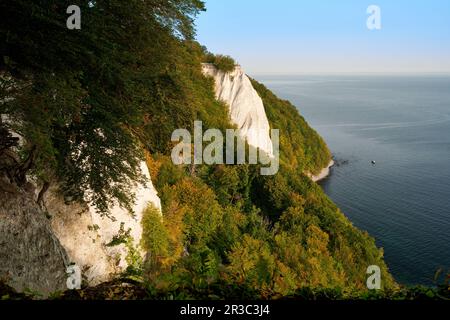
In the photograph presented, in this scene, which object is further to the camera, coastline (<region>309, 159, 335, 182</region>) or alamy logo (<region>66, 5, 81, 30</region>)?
coastline (<region>309, 159, 335, 182</region>)

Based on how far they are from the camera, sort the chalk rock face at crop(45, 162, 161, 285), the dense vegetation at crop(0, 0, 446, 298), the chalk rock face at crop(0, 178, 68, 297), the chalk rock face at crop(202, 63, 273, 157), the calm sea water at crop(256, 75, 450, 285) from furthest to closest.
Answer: the chalk rock face at crop(202, 63, 273, 157) < the calm sea water at crop(256, 75, 450, 285) < the chalk rock face at crop(45, 162, 161, 285) < the chalk rock face at crop(0, 178, 68, 297) < the dense vegetation at crop(0, 0, 446, 298)

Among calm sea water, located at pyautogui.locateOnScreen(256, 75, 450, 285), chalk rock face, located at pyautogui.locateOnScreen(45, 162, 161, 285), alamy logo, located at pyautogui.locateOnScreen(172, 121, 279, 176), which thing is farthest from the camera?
calm sea water, located at pyautogui.locateOnScreen(256, 75, 450, 285)

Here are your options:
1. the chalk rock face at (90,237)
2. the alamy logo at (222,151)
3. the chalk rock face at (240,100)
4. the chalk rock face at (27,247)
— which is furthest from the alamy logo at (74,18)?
the chalk rock face at (240,100)

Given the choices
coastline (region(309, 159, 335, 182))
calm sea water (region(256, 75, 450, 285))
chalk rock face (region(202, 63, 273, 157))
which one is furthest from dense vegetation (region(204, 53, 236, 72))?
coastline (region(309, 159, 335, 182))

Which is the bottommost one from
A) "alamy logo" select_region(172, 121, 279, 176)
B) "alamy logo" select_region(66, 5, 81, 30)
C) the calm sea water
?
the calm sea water

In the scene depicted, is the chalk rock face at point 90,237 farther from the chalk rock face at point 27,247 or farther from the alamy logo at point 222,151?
the alamy logo at point 222,151

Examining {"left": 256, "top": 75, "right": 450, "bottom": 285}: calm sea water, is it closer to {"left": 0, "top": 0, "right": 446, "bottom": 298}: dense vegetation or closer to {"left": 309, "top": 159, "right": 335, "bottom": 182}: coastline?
{"left": 309, "top": 159, "right": 335, "bottom": 182}: coastline

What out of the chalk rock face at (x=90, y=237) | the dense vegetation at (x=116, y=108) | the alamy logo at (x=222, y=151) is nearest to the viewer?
the dense vegetation at (x=116, y=108)
